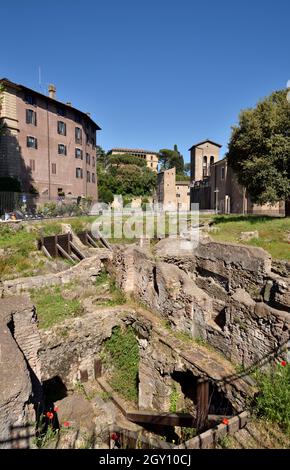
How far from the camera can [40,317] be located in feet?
30.0

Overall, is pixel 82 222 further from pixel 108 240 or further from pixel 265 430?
pixel 265 430

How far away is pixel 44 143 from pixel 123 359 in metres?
30.4

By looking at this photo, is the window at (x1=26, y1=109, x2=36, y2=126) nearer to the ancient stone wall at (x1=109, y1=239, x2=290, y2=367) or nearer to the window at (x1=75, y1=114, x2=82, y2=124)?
the window at (x1=75, y1=114, x2=82, y2=124)

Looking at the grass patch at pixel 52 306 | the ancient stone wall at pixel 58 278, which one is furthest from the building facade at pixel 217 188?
the grass patch at pixel 52 306

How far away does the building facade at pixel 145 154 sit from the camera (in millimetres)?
83688

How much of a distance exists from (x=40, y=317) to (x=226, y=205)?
118 ft

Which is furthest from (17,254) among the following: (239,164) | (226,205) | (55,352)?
(226,205)

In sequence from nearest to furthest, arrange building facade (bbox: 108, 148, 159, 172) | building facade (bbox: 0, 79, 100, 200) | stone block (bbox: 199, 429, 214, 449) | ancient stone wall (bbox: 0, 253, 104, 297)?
stone block (bbox: 199, 429, 214, 449)
ancient stone wall (bbox: 0, 253, 104, 297)
building facade (bbox: 0, 79, 100, 200)
building facade (bbox: 108, 148, 159, 172)

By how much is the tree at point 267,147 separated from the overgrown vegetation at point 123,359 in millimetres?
15238

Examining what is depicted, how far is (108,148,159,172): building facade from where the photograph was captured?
83.7 m

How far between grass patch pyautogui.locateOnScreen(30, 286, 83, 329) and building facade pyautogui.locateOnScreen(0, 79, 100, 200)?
19.9 metres

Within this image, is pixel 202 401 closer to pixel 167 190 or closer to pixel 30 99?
pixel 30 99

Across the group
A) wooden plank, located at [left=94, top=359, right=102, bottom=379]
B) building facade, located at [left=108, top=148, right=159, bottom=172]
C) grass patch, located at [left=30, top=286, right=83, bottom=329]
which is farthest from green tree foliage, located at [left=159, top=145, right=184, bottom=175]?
wooden plank, located at [left=94, top=359, right=102, bottom=379]

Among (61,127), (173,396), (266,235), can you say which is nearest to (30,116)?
(61,127)
